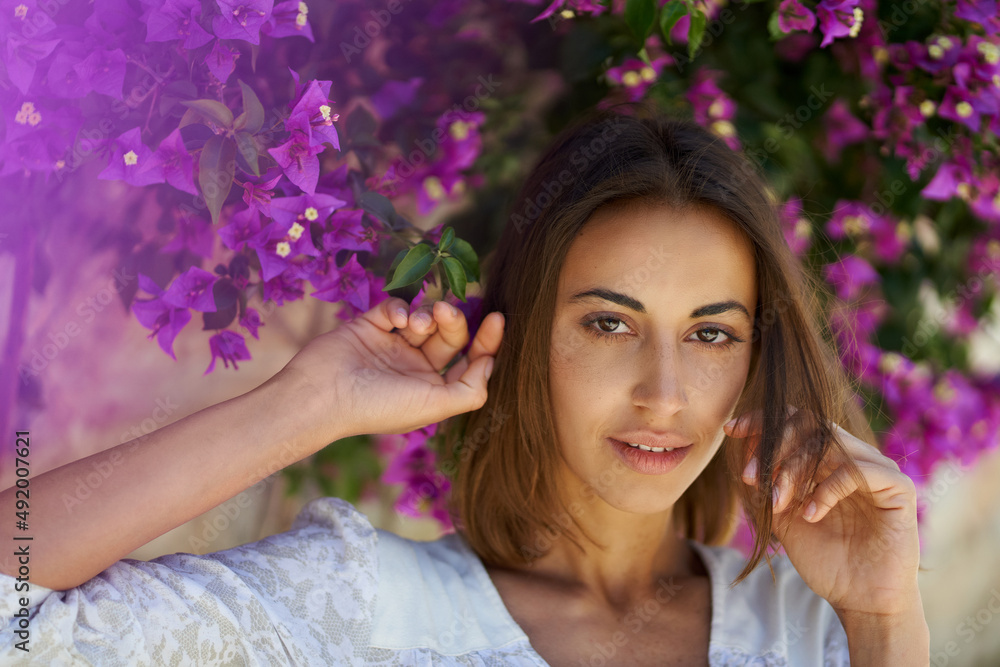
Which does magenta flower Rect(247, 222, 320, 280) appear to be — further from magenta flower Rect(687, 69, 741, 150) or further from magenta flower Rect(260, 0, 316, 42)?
magenta flower Rect(687, 69, 741, 150)

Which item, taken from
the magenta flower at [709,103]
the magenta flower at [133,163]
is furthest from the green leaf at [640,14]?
the magenta flower at [133,163]

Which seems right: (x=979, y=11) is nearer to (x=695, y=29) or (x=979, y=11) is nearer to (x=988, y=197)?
(x=988, y=197)

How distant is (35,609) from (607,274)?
38.7 inches

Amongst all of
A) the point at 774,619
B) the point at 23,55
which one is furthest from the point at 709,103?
the point at 23,55

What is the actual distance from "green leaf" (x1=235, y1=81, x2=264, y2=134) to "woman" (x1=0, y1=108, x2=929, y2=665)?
38 cm

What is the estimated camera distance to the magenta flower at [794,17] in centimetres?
147

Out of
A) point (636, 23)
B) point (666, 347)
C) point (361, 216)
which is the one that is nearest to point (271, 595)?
point (361, 216)

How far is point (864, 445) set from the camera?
4.71 feet

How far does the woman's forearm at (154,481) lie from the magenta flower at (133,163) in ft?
1.14

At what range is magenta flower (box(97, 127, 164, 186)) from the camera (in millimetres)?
1168

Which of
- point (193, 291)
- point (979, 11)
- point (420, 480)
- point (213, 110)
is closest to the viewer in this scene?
point (213, 110)

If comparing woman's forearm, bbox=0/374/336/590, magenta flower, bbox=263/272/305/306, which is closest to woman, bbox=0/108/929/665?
woman's forearm, bbox=0/374/336/590

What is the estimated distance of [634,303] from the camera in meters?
1.40

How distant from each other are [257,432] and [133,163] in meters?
0.42
